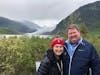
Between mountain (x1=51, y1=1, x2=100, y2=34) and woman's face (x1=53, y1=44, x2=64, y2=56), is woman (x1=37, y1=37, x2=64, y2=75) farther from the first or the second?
mountain (x1=51, y1=1, x2=100, y2=34)

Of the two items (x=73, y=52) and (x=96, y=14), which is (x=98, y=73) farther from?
(x=96, y=14)

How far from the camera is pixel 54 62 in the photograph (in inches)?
223

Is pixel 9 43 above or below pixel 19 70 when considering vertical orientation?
above

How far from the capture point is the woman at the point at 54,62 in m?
5.68

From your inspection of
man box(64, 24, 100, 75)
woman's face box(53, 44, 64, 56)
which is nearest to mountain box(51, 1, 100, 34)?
man box(64, 24, 100, 75)

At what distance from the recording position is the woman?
5684 mm

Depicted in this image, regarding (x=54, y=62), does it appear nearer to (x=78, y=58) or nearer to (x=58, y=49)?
(x=58, y=49)

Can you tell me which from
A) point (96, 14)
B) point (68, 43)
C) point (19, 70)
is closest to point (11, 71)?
point (19, 70)

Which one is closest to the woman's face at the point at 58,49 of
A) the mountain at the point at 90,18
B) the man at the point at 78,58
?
the man at the point at 78,58

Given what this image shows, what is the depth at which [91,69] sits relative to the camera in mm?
5914

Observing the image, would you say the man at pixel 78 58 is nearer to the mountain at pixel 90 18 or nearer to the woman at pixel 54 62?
the woman at pixel 54 62

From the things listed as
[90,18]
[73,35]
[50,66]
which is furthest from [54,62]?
[90,18]

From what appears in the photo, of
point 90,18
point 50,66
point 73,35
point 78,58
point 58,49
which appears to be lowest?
point 50,66

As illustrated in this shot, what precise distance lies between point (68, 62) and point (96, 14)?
158732mm
